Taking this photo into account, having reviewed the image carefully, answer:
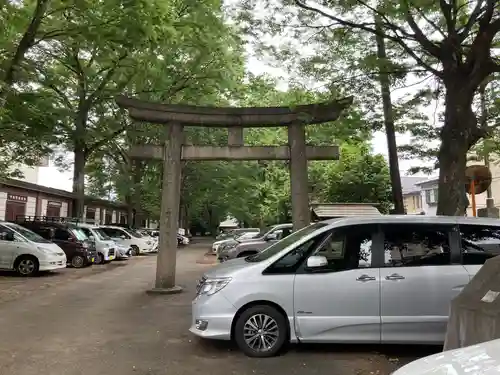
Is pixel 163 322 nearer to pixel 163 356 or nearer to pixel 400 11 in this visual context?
pixel 163 356

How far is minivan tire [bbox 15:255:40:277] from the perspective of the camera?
16062 millimetres

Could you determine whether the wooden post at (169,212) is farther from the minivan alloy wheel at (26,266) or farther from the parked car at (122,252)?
the parked car at (122,252)

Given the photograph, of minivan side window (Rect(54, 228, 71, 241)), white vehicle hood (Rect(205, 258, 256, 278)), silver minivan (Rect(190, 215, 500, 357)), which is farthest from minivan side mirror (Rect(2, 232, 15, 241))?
silver minivan (Rect(190, 215, 500, 357))

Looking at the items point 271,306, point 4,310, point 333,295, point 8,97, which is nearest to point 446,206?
point 333,295

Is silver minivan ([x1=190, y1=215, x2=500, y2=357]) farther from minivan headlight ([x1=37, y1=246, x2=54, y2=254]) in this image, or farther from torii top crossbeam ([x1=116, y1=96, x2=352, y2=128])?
minivan headlight ([x1=37, y1=246, x2=54, y2=254])

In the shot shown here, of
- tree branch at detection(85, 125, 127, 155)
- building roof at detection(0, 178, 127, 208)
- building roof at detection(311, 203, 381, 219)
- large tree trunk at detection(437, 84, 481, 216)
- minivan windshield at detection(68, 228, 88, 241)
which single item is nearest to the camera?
large tree trunk at detection(437, 84, 481, 216)

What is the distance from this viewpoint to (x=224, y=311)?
6.48m

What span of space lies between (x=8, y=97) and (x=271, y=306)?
36.7ft

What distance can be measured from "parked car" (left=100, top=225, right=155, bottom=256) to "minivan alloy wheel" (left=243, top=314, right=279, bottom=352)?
2058cm

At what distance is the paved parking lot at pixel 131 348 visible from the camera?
19.6 feet

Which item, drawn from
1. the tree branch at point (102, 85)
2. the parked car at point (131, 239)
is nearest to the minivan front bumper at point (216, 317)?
the tree branch at point (102, 85)

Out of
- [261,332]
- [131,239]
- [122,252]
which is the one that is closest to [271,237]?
[122,252]

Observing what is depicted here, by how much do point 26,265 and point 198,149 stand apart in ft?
25.5

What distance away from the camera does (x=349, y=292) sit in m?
6.40
